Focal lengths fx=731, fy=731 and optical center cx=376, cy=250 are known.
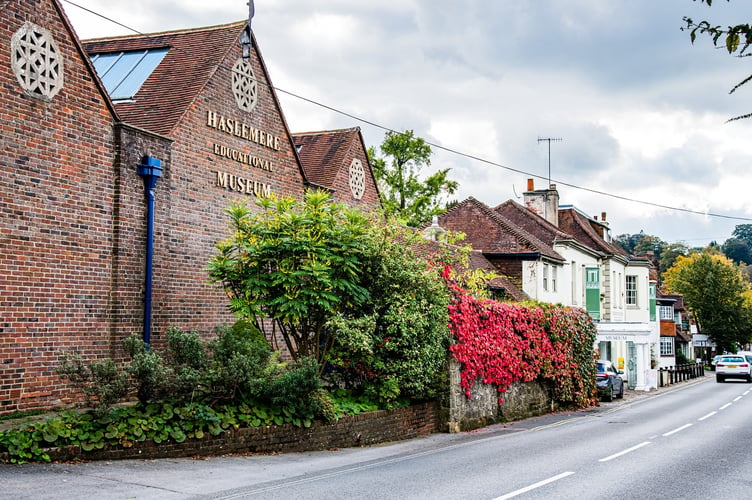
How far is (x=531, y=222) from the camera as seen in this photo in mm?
40781

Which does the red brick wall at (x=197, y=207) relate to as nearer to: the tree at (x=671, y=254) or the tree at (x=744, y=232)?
the tree at (x=671, y=254)

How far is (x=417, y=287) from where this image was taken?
54.6 feet

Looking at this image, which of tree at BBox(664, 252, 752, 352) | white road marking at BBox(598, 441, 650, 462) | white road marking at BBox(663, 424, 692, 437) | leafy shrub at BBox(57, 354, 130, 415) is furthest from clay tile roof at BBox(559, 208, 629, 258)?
leafy shrub at BBox(57, 354, 130, 415)

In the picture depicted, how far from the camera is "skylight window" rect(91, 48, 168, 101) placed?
18.7m

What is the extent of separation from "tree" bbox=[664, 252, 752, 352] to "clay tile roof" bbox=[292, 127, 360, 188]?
6174 centimetres

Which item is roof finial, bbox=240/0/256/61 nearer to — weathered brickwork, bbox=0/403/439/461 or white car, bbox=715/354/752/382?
weathered brickwork, bbox=0/403/439/461

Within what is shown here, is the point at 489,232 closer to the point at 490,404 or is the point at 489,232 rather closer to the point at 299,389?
the point at 490,404

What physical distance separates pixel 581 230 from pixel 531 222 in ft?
20.0

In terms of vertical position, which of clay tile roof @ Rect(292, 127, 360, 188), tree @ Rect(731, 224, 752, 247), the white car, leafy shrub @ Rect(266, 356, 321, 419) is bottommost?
the white car

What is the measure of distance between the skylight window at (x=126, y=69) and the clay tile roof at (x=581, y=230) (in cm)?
3106

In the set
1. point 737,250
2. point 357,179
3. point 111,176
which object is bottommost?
point 111,176

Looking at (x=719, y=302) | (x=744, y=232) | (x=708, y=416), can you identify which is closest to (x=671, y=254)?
(x=719, y=302)

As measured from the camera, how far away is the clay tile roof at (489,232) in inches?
1377

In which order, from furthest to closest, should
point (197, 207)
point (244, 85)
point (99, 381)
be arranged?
point (244, 85)
point (197, 207)
point (99, 381)
